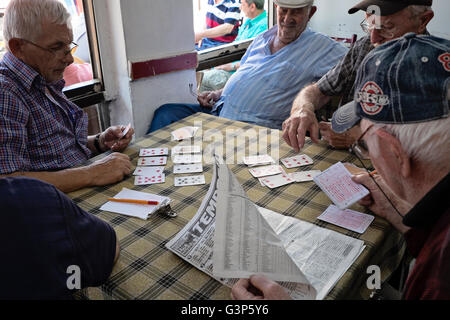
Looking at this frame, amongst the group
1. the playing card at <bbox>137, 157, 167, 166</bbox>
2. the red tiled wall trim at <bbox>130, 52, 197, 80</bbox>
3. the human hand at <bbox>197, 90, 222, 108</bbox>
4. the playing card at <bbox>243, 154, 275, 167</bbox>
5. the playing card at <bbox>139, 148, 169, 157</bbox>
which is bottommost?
the human hand at <bbox>197, 90, 222, 108</bbox>

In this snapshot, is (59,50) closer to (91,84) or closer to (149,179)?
(149,179)

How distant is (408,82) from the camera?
907 millimetres

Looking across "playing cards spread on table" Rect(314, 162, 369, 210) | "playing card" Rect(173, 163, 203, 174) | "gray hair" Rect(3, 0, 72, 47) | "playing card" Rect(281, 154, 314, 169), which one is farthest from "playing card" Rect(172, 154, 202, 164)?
"gray hair" Rect(3, 0, 72, 47)

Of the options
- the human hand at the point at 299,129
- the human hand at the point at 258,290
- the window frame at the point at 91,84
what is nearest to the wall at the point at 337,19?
the human hand at the point at 299,129

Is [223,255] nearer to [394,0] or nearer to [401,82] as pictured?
[401,82]

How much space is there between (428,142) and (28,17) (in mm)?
1605

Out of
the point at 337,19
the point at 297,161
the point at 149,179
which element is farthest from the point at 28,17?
the point at 337,19

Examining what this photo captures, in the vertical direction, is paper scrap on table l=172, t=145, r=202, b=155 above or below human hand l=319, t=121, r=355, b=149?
below

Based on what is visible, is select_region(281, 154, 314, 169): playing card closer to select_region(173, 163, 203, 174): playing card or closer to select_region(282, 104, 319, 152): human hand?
select_region(282, 104, 319, 152): human hand

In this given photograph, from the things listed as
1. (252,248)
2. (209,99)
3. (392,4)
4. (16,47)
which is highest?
(392,4)

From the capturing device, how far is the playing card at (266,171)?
5.29ft

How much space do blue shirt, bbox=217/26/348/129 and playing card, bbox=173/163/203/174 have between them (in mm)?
996

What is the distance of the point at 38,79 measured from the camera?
5.53ft

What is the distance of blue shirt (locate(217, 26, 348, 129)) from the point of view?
259 cm
